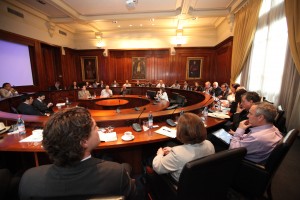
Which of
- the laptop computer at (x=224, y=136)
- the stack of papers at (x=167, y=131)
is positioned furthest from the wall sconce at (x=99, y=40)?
the laptop computer at (x=224, y=136)

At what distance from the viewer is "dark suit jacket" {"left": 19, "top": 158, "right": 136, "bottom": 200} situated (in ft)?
2.55

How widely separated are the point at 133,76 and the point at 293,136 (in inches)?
369

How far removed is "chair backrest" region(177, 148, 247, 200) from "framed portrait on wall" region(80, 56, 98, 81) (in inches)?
408

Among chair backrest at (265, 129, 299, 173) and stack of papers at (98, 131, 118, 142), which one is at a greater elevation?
chair backrest at (265, 129, 299, 173)

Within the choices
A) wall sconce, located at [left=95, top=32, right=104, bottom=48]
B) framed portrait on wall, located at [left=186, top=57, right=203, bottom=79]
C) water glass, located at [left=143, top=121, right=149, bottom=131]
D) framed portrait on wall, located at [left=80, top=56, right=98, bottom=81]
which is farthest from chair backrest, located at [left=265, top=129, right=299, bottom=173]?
framed portrait on wall, located at [left=80, top=56, right=98, bottom=81]

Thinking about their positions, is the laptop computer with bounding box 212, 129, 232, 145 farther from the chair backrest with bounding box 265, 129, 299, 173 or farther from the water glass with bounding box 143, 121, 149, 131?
the water glass with bounding box 143, 121, 149, 131

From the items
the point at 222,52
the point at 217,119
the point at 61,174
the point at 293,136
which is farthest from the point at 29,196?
the point at 222,52

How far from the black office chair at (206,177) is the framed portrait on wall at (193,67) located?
8.90m

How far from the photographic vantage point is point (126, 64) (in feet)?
33.3

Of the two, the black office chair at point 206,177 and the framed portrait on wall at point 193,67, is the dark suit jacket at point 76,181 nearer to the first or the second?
the black office chair at point 206,177

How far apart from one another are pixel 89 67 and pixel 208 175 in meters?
10.8

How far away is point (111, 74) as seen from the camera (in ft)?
33.8

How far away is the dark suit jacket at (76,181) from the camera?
778 millimetres

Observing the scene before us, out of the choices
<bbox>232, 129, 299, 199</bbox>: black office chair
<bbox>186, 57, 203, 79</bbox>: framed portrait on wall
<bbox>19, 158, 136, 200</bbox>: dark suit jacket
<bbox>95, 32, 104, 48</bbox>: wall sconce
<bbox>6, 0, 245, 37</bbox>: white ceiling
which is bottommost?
<bbox>232, 129, 299, 199</bbox>: black office chair
